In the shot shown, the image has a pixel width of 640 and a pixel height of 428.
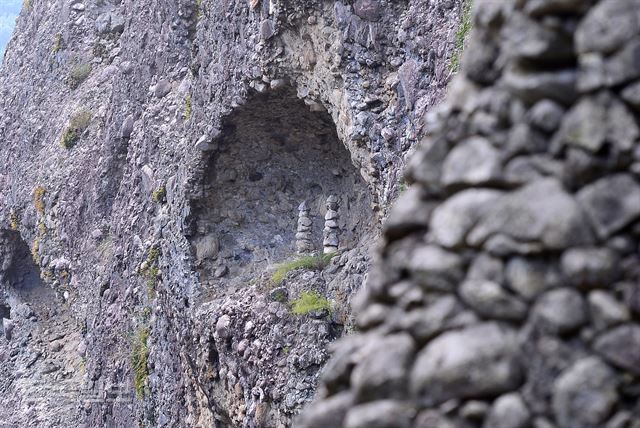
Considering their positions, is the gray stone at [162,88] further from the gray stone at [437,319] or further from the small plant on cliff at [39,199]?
the gray stone at [437,319]

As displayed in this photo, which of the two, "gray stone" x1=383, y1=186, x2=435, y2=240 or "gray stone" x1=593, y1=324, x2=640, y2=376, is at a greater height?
"gray stone" x1=383, y1=186, x2=435, y2=240

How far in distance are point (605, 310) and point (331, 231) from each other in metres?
7.25

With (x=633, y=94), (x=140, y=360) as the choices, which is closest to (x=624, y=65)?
(x=633, y=94)

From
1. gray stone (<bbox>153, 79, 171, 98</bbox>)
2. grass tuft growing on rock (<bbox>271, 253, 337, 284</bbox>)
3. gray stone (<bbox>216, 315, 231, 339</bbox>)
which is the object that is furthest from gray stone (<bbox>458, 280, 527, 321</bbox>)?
gray stone (<bbox>153, 79, 171, 98</bbox>)

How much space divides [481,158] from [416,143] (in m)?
4.60

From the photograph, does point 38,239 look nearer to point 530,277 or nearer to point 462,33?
point 462,33

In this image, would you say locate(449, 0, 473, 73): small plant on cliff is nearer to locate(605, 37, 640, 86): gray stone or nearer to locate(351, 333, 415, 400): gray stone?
locate(605, 37, 640, 86): gray stone

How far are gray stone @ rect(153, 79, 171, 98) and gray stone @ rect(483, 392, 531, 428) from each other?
10.5 m

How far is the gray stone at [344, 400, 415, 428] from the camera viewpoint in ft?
6.62

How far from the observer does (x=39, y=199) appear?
14.6 m

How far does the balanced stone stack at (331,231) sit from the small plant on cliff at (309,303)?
968mm

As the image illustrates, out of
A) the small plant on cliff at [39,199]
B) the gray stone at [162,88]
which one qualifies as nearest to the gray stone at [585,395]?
the gray stone at [162,88]

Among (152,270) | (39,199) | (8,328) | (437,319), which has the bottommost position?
(8,328)

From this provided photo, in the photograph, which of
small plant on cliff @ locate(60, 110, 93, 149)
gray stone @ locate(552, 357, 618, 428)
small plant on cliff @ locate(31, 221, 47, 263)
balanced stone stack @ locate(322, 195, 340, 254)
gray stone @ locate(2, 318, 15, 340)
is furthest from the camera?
gray stone @ locate(2, 318, 15, 340)
